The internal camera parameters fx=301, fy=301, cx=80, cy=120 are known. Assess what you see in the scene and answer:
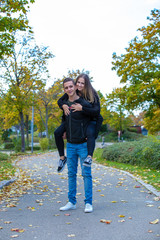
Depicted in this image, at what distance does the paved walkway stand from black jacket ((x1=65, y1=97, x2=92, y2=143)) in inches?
46.1

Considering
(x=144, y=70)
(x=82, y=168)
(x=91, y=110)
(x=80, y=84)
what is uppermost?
(x=144, y=70)

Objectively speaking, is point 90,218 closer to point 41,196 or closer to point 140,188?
point 41,196

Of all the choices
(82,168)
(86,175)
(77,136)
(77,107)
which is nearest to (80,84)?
(77,107)

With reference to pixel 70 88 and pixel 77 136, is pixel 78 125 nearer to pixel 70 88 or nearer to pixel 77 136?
pixel 77 136

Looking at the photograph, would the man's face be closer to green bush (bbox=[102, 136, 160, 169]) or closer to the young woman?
the young woman

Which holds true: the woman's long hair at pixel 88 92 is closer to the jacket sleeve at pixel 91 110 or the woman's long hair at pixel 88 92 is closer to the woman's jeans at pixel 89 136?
the jacket sleeve at pixel 91 110

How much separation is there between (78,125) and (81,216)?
139 cm

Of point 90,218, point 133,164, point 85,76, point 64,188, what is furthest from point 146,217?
point 133,164

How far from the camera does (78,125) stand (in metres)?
4.79

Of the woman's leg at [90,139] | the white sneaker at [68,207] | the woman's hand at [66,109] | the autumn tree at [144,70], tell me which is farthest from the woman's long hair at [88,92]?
the autumn tree at [144,70]

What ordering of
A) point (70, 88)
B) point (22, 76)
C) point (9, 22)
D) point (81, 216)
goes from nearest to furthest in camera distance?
point (81, 216) → point (70, 88) → point (9, 22) → point (22, 76)

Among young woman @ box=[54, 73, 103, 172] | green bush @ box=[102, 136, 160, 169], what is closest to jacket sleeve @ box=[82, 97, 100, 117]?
young woman @ box=[54, 73, 103, 172]

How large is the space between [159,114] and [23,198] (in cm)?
1932

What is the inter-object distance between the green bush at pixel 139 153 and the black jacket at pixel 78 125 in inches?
229
